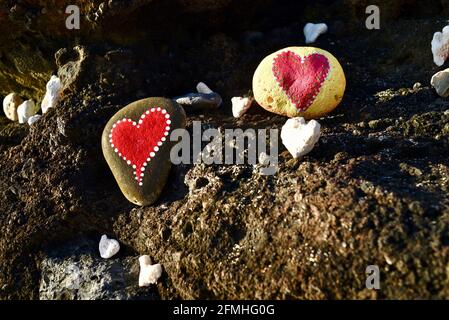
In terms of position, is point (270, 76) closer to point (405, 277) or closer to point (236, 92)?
point (236, 92)

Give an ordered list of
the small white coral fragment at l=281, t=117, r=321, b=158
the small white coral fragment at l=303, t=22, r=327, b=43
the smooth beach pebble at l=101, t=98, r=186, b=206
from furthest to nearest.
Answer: the small white coral fragment at l=303, t=22, r=327, b=43
the smooth beach pebble at l=101, t=98, r=186, b=206
the small white coral fragment at l=281, t=117, r=321, b=158

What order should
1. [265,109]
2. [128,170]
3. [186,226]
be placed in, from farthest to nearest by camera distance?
[265,109]
[128,170]
[186,226]

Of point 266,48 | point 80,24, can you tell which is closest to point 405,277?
point 266,48

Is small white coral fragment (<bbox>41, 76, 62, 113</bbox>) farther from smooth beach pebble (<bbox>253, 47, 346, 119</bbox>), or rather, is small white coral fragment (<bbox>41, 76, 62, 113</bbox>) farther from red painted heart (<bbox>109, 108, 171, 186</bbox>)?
smooth beach pebble (<bbox>253, 47, 346, 119</bbox>)

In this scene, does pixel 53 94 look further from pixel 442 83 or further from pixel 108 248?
pixel 442 83

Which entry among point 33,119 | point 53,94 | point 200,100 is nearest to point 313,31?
point 200,100

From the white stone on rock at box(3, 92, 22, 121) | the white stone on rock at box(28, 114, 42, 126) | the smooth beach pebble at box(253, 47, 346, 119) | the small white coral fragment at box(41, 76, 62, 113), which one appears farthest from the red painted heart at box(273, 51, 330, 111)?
the white stone on rock at box(3, 92, 22, 121)

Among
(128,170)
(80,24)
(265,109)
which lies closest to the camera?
(128,170)
